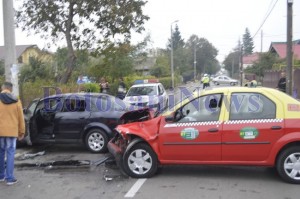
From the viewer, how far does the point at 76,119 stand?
30.1ft

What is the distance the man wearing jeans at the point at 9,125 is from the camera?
6375 millimetres

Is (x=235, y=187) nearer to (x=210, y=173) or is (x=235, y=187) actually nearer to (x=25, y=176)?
(x=210, y=173)

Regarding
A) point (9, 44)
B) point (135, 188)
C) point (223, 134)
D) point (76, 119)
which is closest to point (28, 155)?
point (76, 119)

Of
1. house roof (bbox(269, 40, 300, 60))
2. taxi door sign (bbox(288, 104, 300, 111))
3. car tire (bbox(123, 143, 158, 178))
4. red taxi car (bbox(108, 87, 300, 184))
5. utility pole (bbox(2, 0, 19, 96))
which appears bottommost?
car tire (bbox(123, 143, 158, 178))

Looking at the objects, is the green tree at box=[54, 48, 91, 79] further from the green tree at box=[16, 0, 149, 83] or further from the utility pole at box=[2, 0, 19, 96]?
the utility pole at box=[2, 0, 19, 96]

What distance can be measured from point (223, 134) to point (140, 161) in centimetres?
153

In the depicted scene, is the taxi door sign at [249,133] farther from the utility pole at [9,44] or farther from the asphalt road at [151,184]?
the utility pole at [9,44]

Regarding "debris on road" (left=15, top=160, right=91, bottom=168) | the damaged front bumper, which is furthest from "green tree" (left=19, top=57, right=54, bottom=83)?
the damaged front bumper

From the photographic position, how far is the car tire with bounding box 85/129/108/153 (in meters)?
8.91

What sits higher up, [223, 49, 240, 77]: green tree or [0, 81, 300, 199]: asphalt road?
[223, 49, 240, 77]: green tree

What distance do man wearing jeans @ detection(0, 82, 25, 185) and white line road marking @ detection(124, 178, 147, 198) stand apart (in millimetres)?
2210

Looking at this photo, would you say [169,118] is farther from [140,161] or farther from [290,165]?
[290,165]

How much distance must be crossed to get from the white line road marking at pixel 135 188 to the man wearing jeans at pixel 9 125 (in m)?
2.21

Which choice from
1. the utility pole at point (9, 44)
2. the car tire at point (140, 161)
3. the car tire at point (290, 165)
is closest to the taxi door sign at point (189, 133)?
the car tire at point (140, 161)
